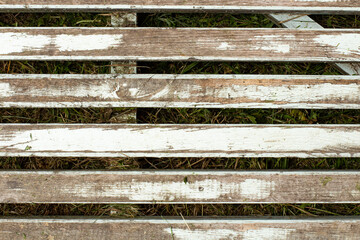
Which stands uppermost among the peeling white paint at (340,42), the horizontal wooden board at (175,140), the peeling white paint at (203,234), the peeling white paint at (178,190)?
the peeling white paint at (340,42)

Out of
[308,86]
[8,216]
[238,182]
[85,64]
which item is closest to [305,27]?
[308,86]

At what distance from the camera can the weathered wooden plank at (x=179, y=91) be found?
4.09ft

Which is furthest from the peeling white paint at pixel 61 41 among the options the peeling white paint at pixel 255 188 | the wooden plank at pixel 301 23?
the peeling white paint at pixel 255 188

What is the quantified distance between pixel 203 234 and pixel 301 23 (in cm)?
121

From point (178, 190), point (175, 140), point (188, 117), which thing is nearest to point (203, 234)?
point (178, 190)

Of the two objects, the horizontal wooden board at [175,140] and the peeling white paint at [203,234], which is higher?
the horizontal wooden board at [175,140]

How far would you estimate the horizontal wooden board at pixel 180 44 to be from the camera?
1.23 m

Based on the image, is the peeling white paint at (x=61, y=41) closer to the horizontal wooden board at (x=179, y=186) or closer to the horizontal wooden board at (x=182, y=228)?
the horizontal wooden board at (x=179, y=186)

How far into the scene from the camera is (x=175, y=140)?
1.26 metres

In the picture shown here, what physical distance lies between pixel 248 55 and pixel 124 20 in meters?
0.64

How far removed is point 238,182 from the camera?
1.29m

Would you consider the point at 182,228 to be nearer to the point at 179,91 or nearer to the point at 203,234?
the point at 203,234

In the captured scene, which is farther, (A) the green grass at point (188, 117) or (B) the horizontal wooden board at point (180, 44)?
(A) the green grass at point (188, 117)

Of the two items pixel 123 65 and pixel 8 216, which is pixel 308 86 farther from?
pixel 8 216
